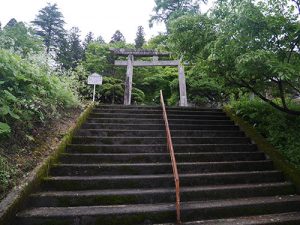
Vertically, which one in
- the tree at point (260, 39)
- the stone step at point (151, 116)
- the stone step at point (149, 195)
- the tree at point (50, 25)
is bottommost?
the stone step at point (149, 195)

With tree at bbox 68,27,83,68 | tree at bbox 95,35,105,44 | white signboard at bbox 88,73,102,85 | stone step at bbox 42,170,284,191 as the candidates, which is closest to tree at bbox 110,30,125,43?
tree at bbox 95,35,105,44

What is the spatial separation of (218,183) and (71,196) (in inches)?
109

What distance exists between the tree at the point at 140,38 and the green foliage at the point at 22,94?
2326 cm

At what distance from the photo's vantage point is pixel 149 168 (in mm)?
5473

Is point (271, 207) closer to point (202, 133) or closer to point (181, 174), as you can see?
point (181, 174)

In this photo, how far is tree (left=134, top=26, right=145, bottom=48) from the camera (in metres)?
29.9

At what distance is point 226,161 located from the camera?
6.16 metres

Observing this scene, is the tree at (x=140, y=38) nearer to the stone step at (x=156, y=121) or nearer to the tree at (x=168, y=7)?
the tree at (x=168, y=7)

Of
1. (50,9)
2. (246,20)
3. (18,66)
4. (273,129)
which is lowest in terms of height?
(273,129)

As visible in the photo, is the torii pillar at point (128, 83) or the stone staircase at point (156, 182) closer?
the stone staircase at point (156, 182)

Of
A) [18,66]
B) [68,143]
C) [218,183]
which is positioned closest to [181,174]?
[218,183]

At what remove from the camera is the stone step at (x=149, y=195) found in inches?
169

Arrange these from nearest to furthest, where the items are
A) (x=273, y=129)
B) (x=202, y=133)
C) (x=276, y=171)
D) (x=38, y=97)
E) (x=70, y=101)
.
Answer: (x=276, y=171), (x=38, y=97), (x=273, y=129), (x=202, y=133), (x=70, y=101)

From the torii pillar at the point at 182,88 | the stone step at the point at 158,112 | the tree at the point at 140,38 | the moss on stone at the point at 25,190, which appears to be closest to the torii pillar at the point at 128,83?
the torii pillar at the point at 182,88
